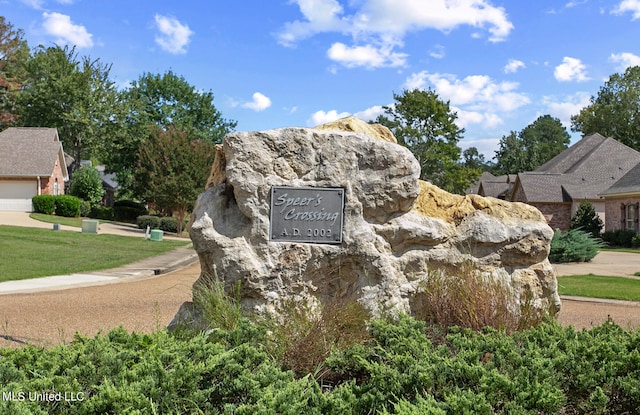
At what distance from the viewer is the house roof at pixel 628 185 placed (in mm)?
31844

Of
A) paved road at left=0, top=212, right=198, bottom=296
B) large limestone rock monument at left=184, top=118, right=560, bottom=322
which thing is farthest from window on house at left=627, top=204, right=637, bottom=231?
large limestone rock monument at left=184, top=118, right=560, bottom=322

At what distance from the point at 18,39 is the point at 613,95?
64.3 meters

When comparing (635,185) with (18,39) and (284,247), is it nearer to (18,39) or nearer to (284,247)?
(284,247)

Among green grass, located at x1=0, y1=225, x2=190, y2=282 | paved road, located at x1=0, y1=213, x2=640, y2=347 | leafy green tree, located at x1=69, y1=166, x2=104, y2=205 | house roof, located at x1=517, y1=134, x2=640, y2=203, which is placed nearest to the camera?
paved road, located at x1=0, y1=213, x2=640, y2=347

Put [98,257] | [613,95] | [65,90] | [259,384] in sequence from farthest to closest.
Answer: [613,95] → [65,90] → [98,257] → [259,384]

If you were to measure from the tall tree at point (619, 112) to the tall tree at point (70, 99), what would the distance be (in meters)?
46.8

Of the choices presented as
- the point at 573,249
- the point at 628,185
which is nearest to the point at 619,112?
the point at 628,185

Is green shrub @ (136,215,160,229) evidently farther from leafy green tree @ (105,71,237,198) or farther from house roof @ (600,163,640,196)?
house roof @ (600,163,640,196)

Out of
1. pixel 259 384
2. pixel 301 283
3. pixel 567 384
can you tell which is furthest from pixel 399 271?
pixel 259 384

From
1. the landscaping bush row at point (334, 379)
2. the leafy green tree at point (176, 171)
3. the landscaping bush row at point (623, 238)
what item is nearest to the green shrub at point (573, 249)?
the landscaping bush row at point (623, 238)

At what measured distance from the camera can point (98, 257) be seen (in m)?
15.9

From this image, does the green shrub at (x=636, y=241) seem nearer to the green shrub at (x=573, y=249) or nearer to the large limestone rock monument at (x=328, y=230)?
the green shrub at (x=573, y=249)

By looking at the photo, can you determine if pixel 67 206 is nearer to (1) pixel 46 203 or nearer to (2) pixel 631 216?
(1) pixel 46 203

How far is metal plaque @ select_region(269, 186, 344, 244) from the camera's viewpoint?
5277 mm
